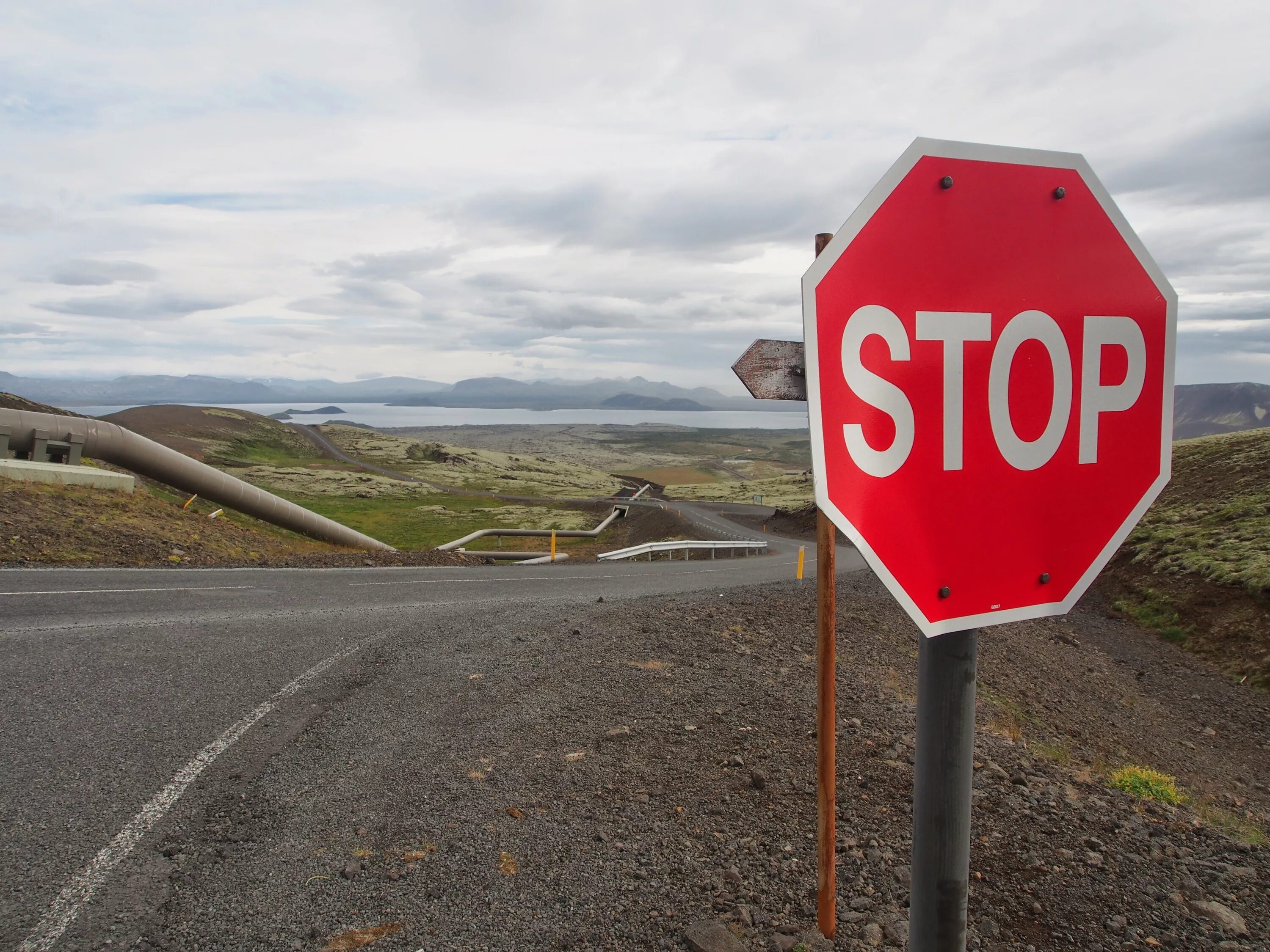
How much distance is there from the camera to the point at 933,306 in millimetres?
1568

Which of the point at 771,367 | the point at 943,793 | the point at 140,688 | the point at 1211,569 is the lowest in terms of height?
the point at 1211,569

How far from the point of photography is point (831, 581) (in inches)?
112

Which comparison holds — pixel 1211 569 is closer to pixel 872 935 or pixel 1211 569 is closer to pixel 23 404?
pixel 872 935

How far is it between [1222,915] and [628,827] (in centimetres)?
290

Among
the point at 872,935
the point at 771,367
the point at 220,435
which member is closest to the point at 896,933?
the point at 872,935

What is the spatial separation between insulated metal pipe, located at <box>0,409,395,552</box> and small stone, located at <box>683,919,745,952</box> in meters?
23.5

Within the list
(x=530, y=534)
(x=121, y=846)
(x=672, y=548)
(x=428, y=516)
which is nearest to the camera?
(x=121, y=846)

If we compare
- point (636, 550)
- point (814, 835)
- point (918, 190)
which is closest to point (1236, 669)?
point (814, 835)

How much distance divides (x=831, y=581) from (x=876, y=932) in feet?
5.61

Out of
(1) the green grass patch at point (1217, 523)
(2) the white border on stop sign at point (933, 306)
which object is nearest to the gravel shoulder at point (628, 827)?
(2) the white border on stop sign at point (933, 306)

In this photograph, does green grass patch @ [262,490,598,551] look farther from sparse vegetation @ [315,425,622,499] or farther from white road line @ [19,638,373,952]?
white road line @ [19,638,373,952]

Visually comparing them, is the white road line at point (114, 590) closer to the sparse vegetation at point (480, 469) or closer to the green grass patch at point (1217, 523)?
the green grass patch at point (1217, 523)

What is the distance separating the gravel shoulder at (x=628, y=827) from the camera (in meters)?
3.34

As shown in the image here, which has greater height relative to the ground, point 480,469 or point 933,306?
point 933,306
